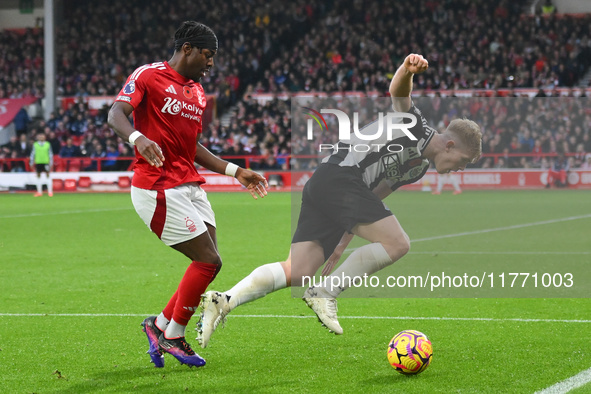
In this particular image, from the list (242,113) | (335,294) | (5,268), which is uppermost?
(335,294)

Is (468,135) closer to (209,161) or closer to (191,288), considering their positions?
(209,161)

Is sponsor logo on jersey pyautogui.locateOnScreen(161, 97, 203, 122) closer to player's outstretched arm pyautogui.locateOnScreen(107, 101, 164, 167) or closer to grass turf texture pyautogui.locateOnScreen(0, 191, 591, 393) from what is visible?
player's outstretched arm pyautogui.locateOnScreen(107, 101, 164, 167)

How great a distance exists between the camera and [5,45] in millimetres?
37875

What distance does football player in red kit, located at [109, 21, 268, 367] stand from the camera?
5113 millimetres

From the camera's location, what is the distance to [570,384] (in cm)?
464

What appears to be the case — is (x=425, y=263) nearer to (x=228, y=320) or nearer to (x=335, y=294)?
(x=228, y=320)

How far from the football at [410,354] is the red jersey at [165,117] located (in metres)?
1.56

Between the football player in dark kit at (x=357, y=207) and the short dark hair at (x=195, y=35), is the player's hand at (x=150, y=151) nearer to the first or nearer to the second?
the short dark hair at (x=195, y=35)

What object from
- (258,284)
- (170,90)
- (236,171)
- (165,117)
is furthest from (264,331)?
(170,90)

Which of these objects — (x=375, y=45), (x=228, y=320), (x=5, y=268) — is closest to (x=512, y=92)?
(x=375, y=45)

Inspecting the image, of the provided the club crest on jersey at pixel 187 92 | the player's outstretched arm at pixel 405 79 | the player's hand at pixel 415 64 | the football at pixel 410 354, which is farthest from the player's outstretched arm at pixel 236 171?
the football at pixel 410 354

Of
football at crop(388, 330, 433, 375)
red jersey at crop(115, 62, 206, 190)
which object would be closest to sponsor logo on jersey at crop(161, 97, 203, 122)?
red jersey at crop(115, 62, 206, 190)

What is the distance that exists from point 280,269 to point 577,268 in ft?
18.3

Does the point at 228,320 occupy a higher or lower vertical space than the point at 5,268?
higher
